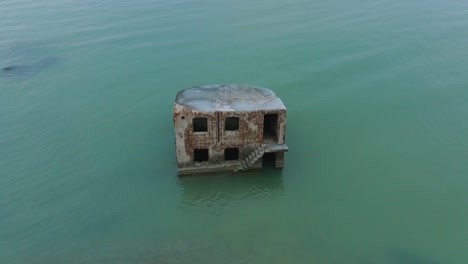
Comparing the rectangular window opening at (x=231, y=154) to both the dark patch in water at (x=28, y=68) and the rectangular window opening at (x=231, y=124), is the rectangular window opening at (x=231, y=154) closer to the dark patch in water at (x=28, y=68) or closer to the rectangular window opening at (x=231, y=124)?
the rectangular window opening at (x=231, y=124)

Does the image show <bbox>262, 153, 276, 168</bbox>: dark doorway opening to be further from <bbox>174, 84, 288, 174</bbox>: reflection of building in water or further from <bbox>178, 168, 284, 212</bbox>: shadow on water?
<bbox>178, 168, 284, 212</bbox>: shadow on water

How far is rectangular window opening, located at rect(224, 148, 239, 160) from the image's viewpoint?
74.3ft

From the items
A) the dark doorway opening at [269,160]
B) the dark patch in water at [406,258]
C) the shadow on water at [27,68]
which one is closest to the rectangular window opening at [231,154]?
the dark doorway opening at [269,160]

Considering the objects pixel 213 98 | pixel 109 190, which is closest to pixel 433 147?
pixel 213 98

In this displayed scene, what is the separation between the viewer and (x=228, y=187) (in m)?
21.9

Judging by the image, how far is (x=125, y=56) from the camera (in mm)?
35625

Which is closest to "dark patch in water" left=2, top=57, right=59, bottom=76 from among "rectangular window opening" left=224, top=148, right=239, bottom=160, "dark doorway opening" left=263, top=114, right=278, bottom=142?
"rectangular window opening" left=224, top=148, right=239, bottom=160

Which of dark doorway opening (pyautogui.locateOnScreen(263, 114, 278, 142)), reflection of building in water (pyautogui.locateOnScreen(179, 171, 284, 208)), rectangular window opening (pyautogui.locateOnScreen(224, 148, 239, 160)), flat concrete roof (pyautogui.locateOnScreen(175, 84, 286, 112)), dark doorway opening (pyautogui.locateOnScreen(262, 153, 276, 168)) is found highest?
flat concrete roof (pyautogui.locateOnScreen(175, 84, 286, 112))

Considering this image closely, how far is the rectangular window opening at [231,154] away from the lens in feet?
74.3

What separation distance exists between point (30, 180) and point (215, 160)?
999 centimetres

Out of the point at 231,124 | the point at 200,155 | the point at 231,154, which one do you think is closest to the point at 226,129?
the point at 231,124

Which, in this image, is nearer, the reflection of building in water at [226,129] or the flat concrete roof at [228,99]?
the reflection of building in water at [226,129]

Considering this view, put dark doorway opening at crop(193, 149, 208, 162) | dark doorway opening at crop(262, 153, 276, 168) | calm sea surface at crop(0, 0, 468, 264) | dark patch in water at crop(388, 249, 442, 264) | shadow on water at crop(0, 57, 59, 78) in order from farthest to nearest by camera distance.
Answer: shadow on water at crop(0, 57, 59, 78) < dark doorway opening at crop(262, 153, 276, 168) < dark doorway opening at crop(193, 149, 208, 162) < calm sea surface at crop(0, 0, 468, 264) < dark patch in water at crop(388, 249, 442, 264)

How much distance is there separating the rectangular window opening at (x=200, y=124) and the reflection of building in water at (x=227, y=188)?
254cm
